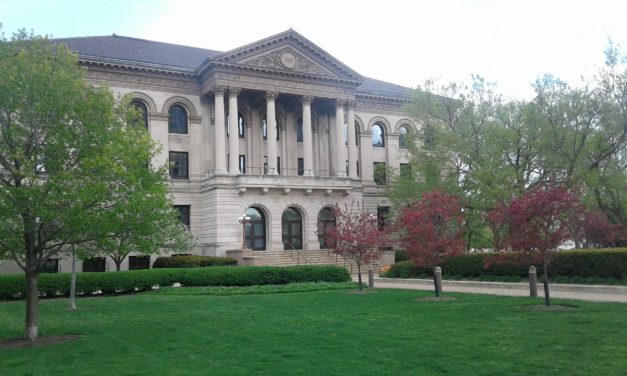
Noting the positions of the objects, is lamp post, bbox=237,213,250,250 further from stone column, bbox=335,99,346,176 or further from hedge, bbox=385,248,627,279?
hedge, bbox=385,248,627,279

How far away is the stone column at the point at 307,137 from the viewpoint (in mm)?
47878

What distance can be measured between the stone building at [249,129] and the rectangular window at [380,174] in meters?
0.34

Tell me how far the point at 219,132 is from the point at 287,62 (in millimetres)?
8094

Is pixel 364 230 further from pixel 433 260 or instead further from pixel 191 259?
pixel 191 259

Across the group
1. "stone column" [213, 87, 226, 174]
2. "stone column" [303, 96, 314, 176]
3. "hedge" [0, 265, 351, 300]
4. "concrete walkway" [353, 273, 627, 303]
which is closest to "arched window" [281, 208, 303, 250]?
"stone column" [303, 96, 314, 176]

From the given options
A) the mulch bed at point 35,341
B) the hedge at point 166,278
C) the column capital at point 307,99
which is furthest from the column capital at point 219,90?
the mulch bed at point 35,341

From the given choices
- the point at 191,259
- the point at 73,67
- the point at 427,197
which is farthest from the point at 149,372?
the point at 191,259

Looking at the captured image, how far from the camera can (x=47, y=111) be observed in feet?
47.7

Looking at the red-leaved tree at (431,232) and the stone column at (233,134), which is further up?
the stone column at (233,134)

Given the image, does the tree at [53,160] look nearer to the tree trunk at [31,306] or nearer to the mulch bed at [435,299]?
the tree trunk at [31,306]

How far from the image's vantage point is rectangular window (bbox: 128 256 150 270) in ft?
141

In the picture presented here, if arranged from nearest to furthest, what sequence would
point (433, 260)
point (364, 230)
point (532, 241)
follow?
1. point (532, 241)
2. point (433, 260)
3. point (364, 230)

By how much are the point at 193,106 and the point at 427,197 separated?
2726 cm

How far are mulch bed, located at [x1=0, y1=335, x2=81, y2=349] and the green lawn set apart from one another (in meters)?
0.47
